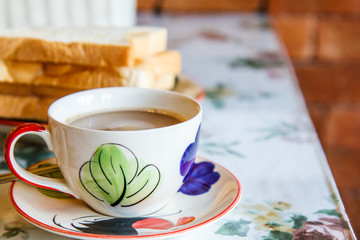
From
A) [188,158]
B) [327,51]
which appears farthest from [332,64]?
[188,158]

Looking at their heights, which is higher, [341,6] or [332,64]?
[341,6]

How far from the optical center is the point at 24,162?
0.50 meters

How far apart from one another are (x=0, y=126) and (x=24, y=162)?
51 mm

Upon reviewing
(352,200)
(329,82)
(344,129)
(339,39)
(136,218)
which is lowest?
(352,200)

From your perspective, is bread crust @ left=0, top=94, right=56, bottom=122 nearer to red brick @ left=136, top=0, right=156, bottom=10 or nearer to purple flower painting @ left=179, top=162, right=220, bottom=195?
purple flower painting @ left=179, top=162, right=220, bottom=195

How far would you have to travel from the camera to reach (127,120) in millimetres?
421

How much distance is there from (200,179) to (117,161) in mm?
106

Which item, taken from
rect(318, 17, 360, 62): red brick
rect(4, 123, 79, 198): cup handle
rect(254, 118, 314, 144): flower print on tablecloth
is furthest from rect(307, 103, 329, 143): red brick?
rect(4, 123, 79, 198): cup handle

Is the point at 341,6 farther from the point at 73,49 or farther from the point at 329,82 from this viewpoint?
the point at 73,49

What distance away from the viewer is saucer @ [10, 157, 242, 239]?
339 millimetres

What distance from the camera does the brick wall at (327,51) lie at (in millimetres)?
1405

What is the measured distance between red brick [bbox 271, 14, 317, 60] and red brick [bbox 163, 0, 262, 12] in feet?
0.27

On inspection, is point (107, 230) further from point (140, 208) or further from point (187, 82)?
point (187, 82)

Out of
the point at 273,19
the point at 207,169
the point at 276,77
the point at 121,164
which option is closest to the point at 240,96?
the point at 276,77
